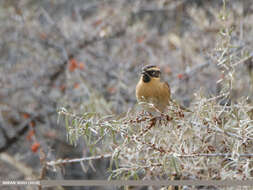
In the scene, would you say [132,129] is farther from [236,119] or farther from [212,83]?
[212,83]

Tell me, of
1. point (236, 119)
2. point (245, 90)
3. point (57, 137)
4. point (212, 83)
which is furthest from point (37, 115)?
point (236, 119)

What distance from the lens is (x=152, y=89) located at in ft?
9.89

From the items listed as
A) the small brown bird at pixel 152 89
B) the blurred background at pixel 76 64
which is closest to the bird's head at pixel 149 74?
the small brown bird at pixel 152 89

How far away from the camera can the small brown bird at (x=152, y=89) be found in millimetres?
2959

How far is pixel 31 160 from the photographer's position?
4.55m

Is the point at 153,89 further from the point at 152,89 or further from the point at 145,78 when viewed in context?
the point at 145,78

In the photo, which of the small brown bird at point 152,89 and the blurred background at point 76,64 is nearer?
the small brown bird at point 152,89

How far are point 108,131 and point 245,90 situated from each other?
201 cm

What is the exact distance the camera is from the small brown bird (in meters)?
2.96

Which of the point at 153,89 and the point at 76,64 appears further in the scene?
the point at 76,64

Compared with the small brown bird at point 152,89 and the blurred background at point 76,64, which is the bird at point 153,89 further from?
the blurred background at point 76,64

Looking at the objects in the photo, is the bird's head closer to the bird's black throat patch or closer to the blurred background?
the bird's black throat patch

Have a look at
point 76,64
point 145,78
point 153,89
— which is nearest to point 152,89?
point 153,89

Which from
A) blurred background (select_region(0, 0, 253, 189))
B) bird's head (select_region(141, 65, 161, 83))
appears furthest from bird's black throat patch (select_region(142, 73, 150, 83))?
blurred background (select_region(0, 0, 253, 189))
